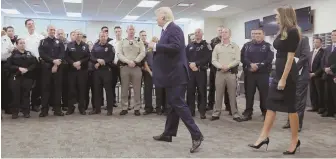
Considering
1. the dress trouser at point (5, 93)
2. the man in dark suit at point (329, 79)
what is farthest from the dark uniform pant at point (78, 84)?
the man in dark suit at point (329, 79)

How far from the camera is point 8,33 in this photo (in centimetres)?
617

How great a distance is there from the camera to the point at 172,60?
3396 millimetres

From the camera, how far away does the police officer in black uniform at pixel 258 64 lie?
208 inches

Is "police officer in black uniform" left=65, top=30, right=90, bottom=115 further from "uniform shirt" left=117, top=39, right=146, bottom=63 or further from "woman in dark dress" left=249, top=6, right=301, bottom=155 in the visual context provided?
"woman in dark dress" left=249, top=6, right=301, bottom=155

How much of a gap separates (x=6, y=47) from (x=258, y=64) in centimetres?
399

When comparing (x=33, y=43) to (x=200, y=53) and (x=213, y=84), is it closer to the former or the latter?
(x=200, y=53)

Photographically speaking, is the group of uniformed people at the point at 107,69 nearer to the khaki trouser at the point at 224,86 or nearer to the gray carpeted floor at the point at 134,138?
the khaki trouser at the point at 224,86

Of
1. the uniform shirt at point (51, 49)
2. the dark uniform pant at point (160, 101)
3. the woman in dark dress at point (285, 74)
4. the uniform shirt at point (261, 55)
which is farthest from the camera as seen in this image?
the dark uniform pant at point (160, 101)

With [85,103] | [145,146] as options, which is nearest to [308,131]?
[145,146]

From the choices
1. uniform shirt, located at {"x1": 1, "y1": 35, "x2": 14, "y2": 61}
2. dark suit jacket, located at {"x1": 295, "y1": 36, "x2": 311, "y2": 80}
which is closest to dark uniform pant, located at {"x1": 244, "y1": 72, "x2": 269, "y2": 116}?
dark suit jacket, located at {"x1": 295, "y1": 36, "x2": 311, "y2": 80}

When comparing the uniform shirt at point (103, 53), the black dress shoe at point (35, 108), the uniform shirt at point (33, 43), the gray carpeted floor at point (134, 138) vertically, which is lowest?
→ the gray carpeted floor at point (134, 138)

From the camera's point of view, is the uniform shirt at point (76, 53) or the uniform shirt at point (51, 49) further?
the uniform shirt at point (76, 53)

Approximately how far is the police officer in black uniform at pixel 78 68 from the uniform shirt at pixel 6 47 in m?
0.90

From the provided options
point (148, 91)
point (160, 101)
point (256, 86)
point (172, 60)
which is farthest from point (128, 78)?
point (172, 60)
